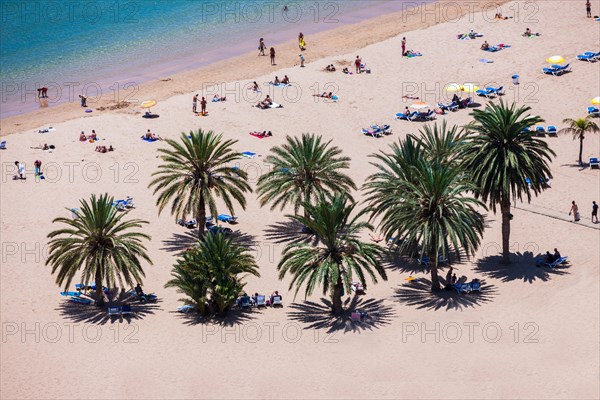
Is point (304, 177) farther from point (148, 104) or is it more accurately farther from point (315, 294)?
point (148, 104)

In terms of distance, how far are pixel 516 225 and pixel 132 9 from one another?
58259mm

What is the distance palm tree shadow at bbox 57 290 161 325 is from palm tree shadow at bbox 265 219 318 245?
27.7 feet

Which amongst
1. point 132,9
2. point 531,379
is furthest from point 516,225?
point 132,9

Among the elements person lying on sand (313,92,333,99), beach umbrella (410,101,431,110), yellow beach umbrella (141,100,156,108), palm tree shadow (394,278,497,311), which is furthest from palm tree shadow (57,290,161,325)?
person lying on sand (313,92,333,99)

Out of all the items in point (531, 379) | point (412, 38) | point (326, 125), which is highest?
point (412, 38)

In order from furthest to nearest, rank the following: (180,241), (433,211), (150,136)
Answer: (150,136) → (180,241) → (433,211)

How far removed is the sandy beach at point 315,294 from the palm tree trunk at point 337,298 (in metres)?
0.66

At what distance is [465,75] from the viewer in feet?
253

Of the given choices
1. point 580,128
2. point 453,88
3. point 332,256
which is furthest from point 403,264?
point 453,88

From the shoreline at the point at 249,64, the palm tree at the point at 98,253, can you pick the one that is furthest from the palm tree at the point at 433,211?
the shoreline at the point at 249,64

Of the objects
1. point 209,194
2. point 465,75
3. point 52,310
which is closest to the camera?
point 52,310

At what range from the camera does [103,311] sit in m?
50.2

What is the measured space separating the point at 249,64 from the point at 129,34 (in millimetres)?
17543

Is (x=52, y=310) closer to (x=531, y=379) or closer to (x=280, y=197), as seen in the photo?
(x=280, y=197)
